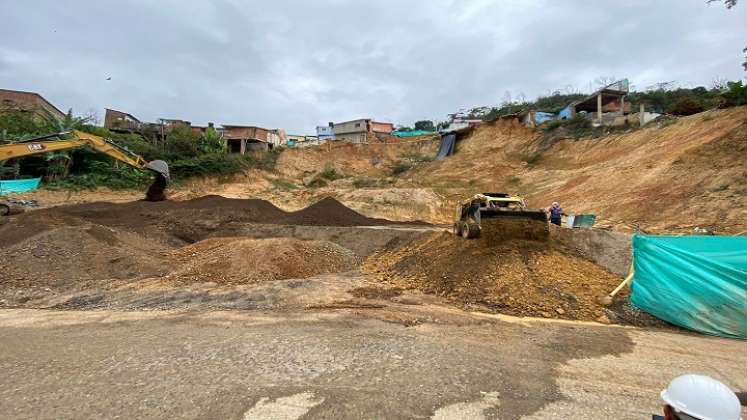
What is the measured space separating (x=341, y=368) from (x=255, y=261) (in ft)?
21.8

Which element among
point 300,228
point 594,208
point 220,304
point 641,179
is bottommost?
point 220,304

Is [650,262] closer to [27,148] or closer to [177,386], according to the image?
[177,386]

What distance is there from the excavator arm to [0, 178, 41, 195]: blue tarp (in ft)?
18.8

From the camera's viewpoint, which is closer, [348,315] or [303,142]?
[348,315]

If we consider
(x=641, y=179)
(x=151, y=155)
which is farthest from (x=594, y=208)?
(x=151, y=155)

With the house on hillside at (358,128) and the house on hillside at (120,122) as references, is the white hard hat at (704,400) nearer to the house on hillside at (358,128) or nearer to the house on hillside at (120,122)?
the house on hillside at (120,122)

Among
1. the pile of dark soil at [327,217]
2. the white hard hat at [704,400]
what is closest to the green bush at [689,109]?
the pile of dark soil at [327,217]

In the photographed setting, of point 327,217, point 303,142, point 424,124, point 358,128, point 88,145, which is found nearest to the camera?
point 88,145

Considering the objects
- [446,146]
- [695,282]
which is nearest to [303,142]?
[446,146]

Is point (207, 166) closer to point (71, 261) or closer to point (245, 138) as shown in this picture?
point (245, 138)

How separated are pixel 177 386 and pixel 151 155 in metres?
32.5

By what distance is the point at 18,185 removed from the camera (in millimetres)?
22156

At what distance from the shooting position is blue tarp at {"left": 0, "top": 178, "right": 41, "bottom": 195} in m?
21.6

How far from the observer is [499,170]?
29188 mm
